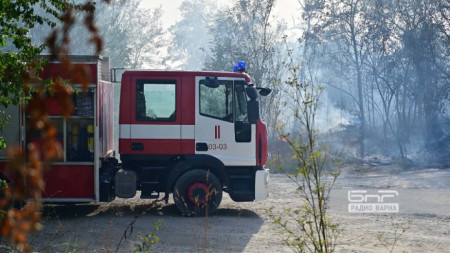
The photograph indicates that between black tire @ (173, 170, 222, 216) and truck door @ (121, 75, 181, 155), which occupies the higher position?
truck door @ (121, 75, 181, 155)

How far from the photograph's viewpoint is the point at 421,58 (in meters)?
26.7

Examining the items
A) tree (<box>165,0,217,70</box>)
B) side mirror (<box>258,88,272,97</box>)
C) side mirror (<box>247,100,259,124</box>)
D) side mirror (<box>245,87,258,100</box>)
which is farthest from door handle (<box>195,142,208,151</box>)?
tree (<box>165,0,217,70</box>)

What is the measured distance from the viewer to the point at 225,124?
432 inches

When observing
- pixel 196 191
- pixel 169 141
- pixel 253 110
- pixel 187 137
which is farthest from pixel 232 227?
pixel 253 110

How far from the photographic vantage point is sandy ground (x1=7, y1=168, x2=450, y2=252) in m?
8.59

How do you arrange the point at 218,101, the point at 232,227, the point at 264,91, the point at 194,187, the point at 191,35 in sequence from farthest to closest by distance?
the point at 191,35 → the point at 264,91 → the point at 218,101 → the point at 194,187 → the point at 232,227

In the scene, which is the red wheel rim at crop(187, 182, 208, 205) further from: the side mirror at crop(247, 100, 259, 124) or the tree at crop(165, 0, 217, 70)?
the tree at crop(165, 0, 217, 70)

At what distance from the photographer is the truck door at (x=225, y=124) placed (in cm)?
1096

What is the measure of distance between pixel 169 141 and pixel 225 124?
1.07 meters

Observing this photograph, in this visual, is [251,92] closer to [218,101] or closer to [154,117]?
[218,101]

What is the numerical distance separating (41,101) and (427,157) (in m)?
25.1

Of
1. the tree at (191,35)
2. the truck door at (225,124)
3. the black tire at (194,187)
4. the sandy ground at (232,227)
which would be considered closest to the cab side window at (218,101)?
the truck door at (225,124)

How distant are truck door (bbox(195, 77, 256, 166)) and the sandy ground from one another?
115 centimetres

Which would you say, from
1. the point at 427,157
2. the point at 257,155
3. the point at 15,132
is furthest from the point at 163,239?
the point at 427,157
